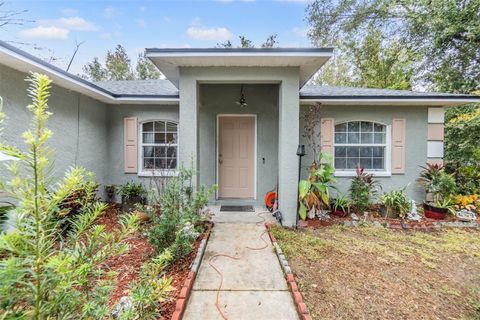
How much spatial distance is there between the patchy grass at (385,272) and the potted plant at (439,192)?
63cm

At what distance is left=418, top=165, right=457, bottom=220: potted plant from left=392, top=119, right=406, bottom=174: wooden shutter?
628mm

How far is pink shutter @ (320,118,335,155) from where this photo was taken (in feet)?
20.5

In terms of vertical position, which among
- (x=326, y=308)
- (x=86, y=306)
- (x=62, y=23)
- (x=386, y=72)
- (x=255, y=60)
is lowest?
(x=326, y=308)

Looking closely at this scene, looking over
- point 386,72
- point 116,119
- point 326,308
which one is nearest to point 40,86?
point 326,308

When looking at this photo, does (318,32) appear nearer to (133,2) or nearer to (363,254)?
(133,2)

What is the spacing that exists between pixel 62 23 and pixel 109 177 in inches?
469

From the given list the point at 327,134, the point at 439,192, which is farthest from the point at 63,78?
the point at 439,192

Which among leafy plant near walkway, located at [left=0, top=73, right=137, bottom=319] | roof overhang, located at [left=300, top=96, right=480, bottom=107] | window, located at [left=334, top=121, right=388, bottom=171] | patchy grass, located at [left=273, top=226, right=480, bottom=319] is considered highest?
roof overhang, located at [left=300, top=96, right=480, bottom=107]

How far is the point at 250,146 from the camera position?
6.50m

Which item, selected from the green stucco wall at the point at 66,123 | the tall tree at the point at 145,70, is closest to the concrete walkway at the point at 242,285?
the green stucco wall at the point at 66,123

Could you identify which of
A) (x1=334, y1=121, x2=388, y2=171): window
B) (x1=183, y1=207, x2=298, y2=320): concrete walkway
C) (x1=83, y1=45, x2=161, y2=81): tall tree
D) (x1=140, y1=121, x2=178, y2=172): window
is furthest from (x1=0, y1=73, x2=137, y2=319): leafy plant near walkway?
(x1=83, y1=45, x2=161, y2=81): tall tree

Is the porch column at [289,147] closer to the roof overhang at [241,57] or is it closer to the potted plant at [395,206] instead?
the roof overhang at [241,57]

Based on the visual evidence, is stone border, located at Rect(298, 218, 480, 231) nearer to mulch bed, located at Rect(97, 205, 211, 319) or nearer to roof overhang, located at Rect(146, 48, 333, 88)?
mulch bed, located at Rect(97, 205, 211, 319)

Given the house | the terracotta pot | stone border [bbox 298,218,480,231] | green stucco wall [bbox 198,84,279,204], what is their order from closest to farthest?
stone border [bbox 298,218,480,231] < the terracotta pot < the house < green stucco wall [bbox 198,84,279,204]
